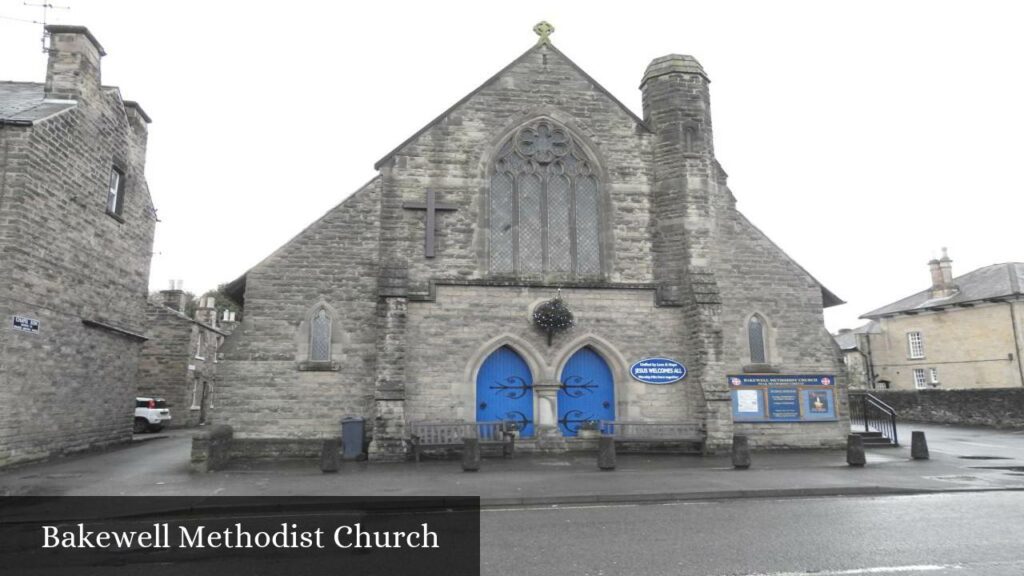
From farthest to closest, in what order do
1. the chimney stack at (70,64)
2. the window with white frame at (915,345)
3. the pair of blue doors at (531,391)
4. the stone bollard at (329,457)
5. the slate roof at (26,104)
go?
the window with white frame at (915,345) < the chimney stack at (70,64) < the pair of blue doors at (531,391) < the slate roof at (26,104) < the stone bollard at (329,457)

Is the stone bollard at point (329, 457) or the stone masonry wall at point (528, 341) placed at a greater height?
the stone masonry wall at point (528, 341)

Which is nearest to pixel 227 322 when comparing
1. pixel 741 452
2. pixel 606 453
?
pixel 606 453

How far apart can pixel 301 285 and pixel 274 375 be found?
2.18 metres

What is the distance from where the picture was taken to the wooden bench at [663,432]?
14617 millimetres

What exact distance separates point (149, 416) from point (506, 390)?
17114 mm

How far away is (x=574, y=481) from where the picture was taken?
34.7ft

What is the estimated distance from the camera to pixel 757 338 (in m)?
16.2

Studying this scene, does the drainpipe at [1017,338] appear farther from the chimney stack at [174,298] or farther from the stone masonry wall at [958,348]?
the chimney stack at [174,298]

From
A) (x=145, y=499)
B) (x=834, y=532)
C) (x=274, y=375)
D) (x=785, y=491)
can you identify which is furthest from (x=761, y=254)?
(x=145, y=499)

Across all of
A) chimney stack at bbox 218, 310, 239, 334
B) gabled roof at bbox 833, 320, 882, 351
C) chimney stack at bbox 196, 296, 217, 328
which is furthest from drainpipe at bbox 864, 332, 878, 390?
chimney stack at bbox 218, 310, 239, 334

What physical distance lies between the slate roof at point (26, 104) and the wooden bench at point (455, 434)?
1069cm

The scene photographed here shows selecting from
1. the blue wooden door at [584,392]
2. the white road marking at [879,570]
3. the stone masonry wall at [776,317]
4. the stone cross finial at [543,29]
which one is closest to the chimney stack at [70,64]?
the stone cross finial at [543,29]

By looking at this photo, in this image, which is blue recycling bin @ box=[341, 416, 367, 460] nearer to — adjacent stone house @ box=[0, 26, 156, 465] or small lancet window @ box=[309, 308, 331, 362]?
small lancet window @ box=[309, 308, 331, 362]

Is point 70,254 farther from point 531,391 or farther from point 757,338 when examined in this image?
point 757,338
